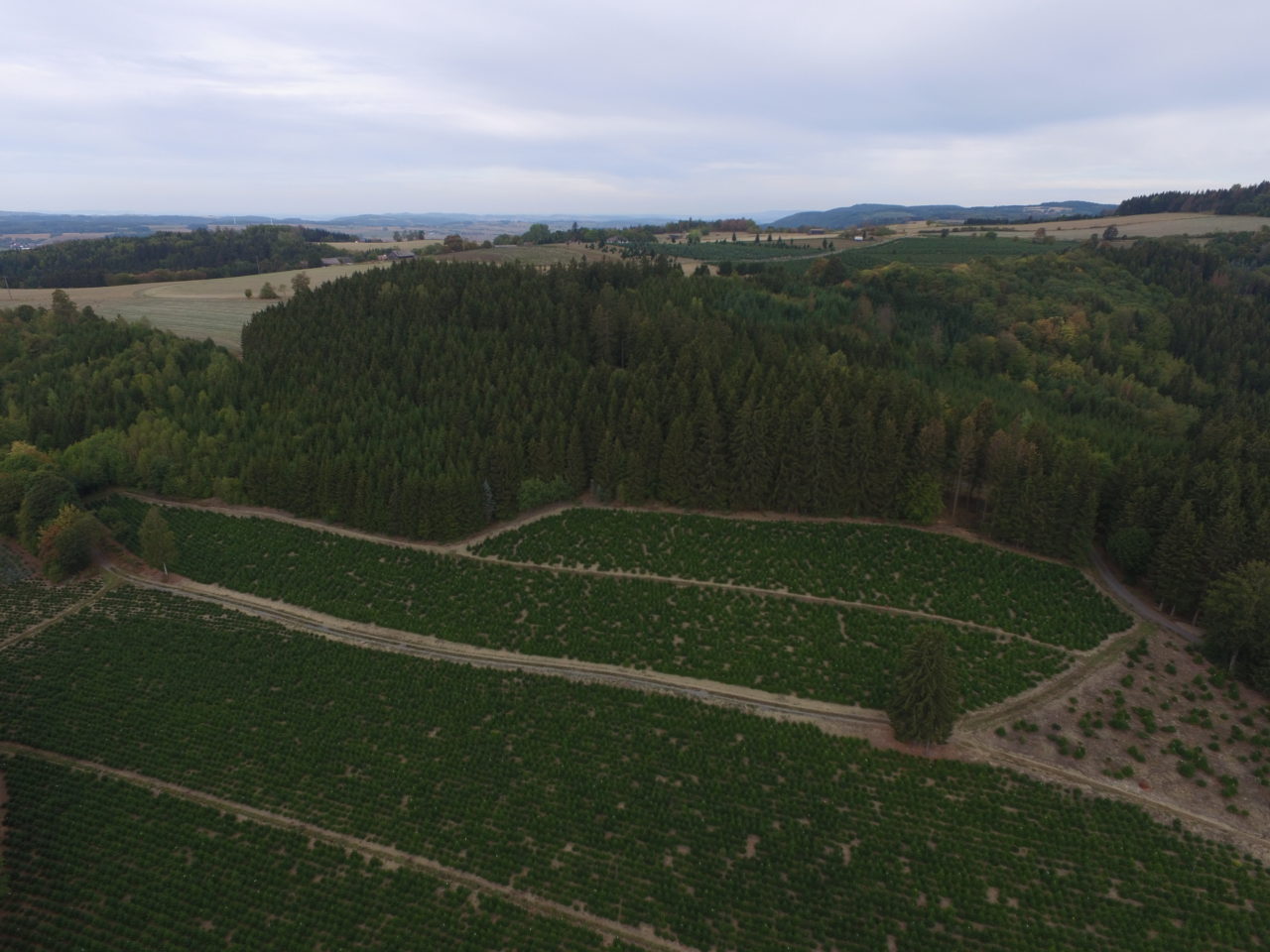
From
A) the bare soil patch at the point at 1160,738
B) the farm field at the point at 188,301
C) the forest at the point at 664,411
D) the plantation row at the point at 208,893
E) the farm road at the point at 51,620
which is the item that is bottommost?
the plantation row at the point at 208,893

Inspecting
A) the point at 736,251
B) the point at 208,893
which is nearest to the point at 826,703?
the point at 208,893

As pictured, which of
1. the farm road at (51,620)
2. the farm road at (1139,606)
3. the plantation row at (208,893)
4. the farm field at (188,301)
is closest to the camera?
the plantation row at (208,893)

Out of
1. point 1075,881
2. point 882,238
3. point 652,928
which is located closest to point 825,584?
point 1075,881

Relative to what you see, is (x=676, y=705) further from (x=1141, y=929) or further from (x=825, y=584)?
(x=1141, y=929)

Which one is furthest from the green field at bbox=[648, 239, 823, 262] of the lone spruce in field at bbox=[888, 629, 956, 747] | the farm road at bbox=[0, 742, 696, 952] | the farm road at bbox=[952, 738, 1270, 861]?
the farm road at bbox=[0, 742, 696, 952]

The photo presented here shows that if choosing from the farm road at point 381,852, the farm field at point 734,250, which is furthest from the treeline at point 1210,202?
the farm road at point 381,852

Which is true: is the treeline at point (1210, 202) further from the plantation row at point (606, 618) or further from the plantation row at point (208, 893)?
the plantation row at point (208, 893)

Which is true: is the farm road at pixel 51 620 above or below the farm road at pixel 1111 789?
above
